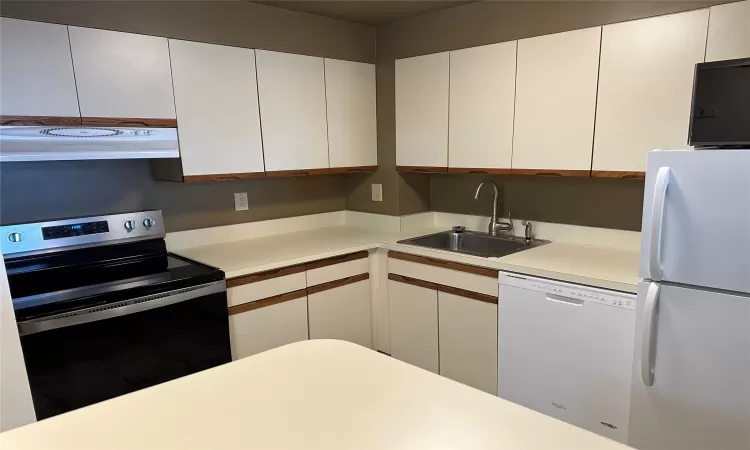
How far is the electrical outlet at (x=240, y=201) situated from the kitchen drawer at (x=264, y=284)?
2.33 feet

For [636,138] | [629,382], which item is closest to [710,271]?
[629,382]

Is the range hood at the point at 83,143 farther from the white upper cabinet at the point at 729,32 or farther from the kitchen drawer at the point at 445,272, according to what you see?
the white upper cabinet at the point at 729,32

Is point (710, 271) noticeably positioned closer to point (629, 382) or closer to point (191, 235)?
point (629, 382)

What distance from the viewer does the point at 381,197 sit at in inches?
130

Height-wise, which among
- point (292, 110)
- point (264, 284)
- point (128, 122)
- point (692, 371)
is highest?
point (292, 110)

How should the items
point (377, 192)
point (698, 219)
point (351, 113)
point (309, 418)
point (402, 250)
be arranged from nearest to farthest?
point (309, 418), point (698, 219), point (402, 250), point (351, 113), point (377, 192)

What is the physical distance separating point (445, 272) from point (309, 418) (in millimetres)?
1712

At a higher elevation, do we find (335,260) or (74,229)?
(74,229)

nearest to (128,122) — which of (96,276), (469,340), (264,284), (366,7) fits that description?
(96,276)

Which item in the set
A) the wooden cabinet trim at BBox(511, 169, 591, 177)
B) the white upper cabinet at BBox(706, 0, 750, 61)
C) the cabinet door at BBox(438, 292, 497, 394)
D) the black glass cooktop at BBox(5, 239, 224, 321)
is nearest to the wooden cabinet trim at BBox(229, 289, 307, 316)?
the black glass cooktop at BBox(5, 239, 224, 321)

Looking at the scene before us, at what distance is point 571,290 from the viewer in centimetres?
205

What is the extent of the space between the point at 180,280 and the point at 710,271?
202cm

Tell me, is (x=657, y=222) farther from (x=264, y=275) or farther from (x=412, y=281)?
(x=264, y=275)

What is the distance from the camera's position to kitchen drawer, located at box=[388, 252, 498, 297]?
7.79 feet
